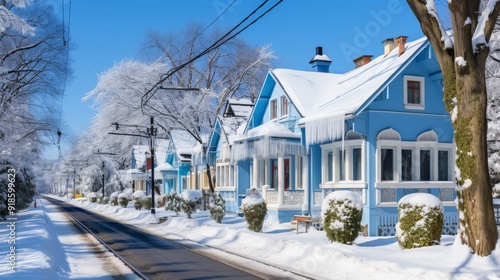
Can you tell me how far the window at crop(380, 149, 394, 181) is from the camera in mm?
20600

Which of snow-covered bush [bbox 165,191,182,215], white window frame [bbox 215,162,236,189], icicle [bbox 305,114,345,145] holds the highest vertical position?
icicle [bbox 305,114,345,145]

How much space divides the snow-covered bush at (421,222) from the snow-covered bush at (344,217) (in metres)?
1.80

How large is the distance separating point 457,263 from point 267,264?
15.6 feet

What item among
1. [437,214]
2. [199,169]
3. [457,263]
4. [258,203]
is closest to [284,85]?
[258,203]

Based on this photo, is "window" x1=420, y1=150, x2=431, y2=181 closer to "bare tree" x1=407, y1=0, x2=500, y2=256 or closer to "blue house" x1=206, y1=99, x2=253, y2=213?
"bare tree" x1=407, y1=0, x2=500, y2=256

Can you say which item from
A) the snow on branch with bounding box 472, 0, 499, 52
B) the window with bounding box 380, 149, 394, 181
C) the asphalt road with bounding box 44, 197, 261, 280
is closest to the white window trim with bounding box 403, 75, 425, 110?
the window with bounding box 380, 149, 394, 181

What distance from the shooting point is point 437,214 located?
45.9 ft

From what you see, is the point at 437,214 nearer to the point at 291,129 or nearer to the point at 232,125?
the point at 291,129

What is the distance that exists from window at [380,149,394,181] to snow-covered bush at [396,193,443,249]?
630cm

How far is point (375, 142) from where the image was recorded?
20.4m

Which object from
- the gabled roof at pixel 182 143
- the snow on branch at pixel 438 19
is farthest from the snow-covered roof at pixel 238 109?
the snow on branch at pixel 438 19

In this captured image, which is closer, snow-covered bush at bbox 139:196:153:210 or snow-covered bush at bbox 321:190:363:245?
snow-covered bush at bbox 321:190:363:245

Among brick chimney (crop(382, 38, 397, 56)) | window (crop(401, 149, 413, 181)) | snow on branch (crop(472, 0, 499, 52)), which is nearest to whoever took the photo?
snow on branch (crop(472, 0, 499, 52))

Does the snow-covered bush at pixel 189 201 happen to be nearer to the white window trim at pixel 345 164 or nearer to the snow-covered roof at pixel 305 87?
the snow-covered roof at pixel 305 87
